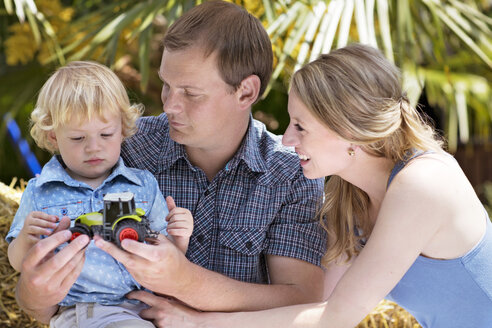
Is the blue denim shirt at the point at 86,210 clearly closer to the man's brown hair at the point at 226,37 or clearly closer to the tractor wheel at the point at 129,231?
the tractor wheel at the point at 129,231

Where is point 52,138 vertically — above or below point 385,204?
above

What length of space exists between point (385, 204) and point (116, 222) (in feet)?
2.31

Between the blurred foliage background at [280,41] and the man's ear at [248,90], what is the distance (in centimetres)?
36

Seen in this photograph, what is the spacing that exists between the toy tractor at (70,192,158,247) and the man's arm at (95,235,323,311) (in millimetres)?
21

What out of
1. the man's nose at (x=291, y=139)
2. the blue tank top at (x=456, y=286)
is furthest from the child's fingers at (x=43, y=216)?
the blue tank top at (x=456, y=286)

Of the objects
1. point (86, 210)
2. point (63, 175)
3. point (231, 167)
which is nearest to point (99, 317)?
point (86, 210)

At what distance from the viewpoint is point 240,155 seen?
86.2 inches

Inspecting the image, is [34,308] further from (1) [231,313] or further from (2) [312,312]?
(2) [312,312]

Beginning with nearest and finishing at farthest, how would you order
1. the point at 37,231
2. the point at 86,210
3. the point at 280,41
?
the point at 37,231
the point at 86,210
the point at 280,41

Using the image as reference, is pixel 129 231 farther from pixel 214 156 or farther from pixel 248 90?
pixel 248 90

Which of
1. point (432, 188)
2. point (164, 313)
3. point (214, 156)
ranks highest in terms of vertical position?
point (432, 188)

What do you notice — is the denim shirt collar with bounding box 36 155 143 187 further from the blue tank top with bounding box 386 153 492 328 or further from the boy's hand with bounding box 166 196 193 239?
the blue tank top with bounding box 386 153 492 328

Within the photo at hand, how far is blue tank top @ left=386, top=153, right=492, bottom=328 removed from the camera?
186 centimetres

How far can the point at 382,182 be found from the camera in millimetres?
1979
